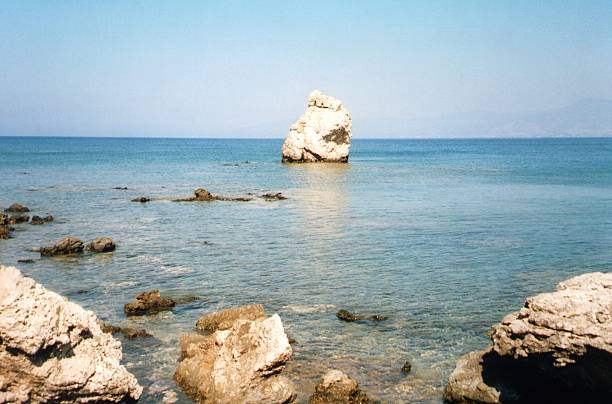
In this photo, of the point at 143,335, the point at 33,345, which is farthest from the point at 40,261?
the point at 33,345

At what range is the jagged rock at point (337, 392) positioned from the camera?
44.3ft

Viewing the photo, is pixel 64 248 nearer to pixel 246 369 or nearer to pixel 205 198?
pixel 246 369

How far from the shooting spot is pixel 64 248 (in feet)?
97.2

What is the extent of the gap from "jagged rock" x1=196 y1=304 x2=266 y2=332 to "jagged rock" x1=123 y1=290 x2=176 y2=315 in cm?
239

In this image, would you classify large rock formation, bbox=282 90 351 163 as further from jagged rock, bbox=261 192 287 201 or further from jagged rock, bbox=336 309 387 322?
jagged rock, bbox=336 309 387 322

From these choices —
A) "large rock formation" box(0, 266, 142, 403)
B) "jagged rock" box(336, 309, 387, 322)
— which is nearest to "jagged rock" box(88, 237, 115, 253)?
"jagged rock" box(336, 309, 387, 322)

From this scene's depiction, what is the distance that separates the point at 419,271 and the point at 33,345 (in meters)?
18.9

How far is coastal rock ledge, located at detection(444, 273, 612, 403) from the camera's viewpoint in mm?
11453

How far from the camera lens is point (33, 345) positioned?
1012 cm

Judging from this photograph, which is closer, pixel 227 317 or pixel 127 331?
pixel 127 331

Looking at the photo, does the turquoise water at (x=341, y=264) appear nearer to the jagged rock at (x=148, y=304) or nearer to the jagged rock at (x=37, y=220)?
the jagged rock at (x=148, y=304)

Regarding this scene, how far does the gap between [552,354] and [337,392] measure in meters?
4.86

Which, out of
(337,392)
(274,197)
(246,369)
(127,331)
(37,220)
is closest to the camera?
(246,369)

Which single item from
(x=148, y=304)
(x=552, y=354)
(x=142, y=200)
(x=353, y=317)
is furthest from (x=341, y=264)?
(x=142, y=200)
